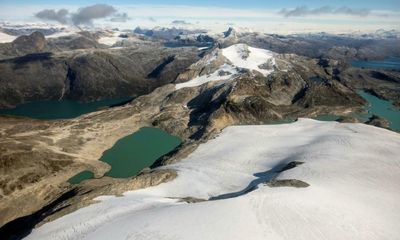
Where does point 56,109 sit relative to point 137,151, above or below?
below

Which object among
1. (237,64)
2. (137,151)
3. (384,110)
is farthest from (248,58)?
(137,151)

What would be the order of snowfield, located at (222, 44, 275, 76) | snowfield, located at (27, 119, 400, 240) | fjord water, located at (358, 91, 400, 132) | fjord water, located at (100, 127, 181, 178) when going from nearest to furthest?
snowfield, located at (27, 119, 400, 240), fjord water, located at (100, 127, 181, 178), fjord water, located at (358, 91, 400, 132), snowfield, located at (222, 44, 275, 76)

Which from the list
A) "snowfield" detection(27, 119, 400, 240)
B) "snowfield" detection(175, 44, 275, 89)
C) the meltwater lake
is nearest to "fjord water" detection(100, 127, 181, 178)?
the meltwater lake

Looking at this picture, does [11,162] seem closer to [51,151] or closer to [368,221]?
[51,151]

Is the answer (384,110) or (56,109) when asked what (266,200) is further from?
(56,109)

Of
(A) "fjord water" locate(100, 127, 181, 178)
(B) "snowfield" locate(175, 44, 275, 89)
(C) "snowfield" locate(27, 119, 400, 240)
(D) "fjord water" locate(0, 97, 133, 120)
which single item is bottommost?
(D) "fjord water" locate(0, 97, 133, 120)

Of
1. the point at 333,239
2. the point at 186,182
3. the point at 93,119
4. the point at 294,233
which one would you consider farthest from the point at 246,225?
the point at 93,119

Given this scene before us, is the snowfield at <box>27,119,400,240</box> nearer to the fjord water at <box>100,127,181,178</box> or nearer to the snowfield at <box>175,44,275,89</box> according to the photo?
the fjord water at <box>100,127,181,178</box>
